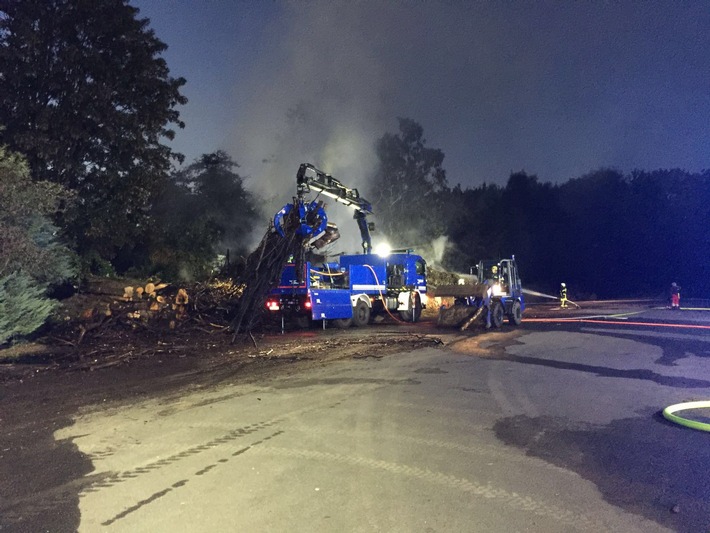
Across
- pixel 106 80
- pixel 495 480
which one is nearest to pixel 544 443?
pixel 495 480

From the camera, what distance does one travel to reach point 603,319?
2131cm

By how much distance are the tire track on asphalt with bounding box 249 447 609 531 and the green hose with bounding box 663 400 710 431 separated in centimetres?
307

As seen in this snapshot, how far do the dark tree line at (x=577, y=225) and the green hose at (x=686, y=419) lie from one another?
113ft

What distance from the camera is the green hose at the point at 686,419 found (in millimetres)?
6145

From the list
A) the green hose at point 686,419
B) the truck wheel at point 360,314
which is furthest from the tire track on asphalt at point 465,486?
the truck wheel at point 360,314

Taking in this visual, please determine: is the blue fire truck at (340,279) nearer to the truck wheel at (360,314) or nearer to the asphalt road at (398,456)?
the truck wheel at (360,314)

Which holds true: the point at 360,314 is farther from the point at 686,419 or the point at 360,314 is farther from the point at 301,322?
the point at 686,419

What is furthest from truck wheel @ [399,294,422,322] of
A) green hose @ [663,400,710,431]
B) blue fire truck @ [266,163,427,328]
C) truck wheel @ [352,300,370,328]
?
green hose @ [663,400,710,431]

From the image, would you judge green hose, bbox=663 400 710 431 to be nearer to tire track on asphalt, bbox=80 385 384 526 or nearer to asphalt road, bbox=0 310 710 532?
asphalt road, bbox=0 310 710 532

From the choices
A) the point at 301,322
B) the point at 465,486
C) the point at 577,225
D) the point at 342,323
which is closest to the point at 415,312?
the point at 342,323

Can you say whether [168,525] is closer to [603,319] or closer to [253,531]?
[253,531]

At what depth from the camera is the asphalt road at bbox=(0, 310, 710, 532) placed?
13.3ft

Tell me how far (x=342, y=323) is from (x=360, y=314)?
0.89 m

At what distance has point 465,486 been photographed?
15.0 ft
